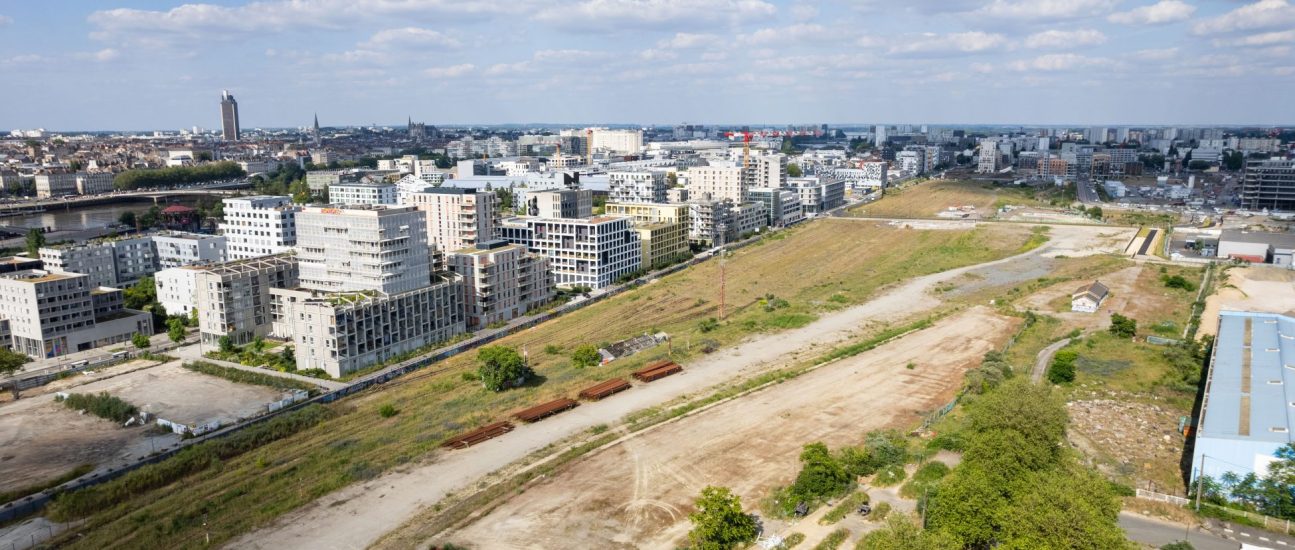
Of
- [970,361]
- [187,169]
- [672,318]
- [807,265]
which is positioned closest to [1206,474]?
[970,361]

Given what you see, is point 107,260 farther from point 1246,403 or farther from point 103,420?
point 1246,403

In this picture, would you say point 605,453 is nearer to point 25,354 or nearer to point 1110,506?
point 1110,506

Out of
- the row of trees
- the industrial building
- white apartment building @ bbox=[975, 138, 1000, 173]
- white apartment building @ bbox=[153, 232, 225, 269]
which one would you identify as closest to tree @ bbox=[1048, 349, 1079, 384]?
the industrial building

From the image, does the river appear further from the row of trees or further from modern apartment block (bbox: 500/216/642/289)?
modern apartment block (bbox: 500/216/642/289)

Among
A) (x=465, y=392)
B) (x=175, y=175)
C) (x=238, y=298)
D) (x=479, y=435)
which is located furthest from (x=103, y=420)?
(x=175, y=175)

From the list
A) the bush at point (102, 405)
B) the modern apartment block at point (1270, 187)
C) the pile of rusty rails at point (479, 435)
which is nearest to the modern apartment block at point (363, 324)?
the bush at point (102, 405)
